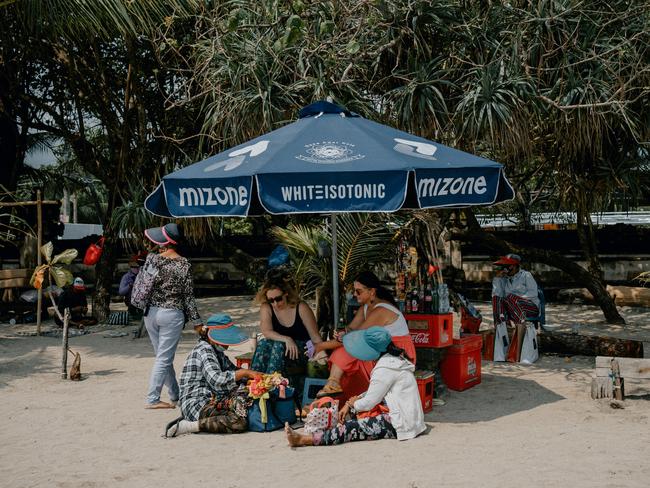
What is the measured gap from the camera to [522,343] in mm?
9086

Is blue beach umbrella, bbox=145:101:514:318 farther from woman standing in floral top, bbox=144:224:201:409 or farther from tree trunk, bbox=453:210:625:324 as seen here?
tree trunk, bbox=453:210:625:324

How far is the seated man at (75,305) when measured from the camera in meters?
12.3

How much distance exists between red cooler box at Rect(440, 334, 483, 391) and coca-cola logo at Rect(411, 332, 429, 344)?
0.48 meters

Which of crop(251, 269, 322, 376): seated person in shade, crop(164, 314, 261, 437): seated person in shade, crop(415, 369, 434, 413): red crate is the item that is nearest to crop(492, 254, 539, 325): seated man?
crop(415, 369, 434, 413): red crate

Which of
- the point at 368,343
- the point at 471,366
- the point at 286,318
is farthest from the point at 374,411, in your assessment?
the point at 471,366

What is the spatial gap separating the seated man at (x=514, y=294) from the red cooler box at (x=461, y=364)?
5.67ft

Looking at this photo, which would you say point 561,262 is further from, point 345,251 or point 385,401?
point 385,401

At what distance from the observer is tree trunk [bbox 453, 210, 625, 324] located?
40.8 feet

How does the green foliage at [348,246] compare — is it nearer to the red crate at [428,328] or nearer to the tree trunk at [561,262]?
the red crate at [428,328]

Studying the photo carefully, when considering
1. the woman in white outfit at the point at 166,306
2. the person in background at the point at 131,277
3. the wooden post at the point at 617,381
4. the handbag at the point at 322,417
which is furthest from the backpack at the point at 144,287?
the person in background at the point at 131,277

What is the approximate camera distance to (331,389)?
6004mm

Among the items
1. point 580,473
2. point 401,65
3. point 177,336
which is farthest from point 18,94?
point 580,473

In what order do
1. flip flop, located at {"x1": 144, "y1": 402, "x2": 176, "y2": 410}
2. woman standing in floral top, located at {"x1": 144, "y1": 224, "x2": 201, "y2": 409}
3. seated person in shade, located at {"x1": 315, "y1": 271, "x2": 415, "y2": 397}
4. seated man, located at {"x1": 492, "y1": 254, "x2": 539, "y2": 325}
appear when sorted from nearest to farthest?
1. seated person in shade, located at {"x1": 315, "y1": 271, "x2": 415, "y2": 397}
2. woman standing in floral top, located at {"x1": 144, "y1": 224, "x2": 201, "y2": 409}
3. flip flop, located at {"x1": 144, "y1": 402, "x2": 176, "y2": 410}
4. seated man, located at {"x1": 492, "y1": 254, "x2": 539, "y2": 325}

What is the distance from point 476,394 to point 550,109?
3.96 meters
